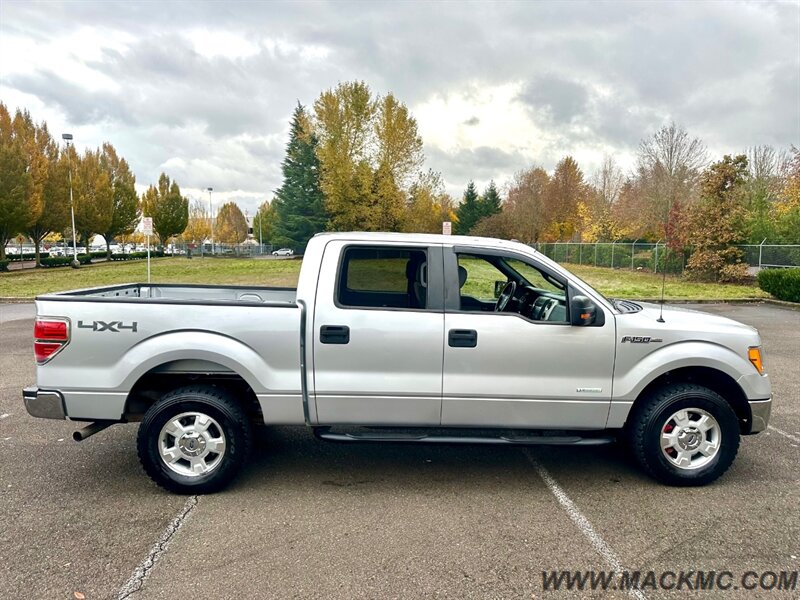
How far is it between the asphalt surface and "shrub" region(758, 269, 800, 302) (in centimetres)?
1368

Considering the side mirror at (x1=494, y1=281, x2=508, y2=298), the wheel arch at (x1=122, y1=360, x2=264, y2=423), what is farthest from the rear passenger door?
the side mirror at (x1=494, y1=281, x2=508, y2=298)

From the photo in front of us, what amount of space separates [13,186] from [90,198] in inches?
429

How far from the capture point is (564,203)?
4859 cm

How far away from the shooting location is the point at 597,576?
2752 mm

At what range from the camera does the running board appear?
140 inches

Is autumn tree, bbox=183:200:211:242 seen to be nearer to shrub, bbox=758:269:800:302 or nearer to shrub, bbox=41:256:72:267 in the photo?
shrub, bbox=41:256:72:267

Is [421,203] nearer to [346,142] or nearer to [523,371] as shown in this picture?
[346,142]

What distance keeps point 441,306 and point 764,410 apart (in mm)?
2561

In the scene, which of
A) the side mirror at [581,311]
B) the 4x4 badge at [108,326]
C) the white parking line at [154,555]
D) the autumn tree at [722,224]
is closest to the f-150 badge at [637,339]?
the side mirror at [581,311]

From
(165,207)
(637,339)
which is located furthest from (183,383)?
(165,207)

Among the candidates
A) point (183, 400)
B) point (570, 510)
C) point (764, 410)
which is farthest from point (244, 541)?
point (764, 410)

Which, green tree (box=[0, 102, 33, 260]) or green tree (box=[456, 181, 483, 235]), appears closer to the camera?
green tree (box=[0, 102, 33, 260])

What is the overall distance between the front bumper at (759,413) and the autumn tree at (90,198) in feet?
137

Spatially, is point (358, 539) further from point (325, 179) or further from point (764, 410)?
point (325, 179)
